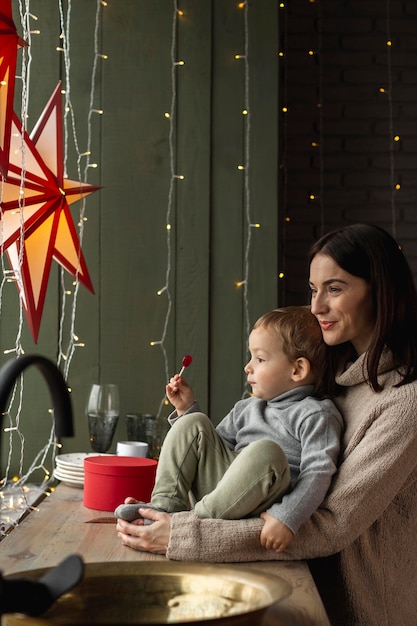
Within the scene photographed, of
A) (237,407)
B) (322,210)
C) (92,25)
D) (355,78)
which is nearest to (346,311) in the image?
(237,407)

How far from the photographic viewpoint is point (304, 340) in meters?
2.06

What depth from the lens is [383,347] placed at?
1910 millimetres

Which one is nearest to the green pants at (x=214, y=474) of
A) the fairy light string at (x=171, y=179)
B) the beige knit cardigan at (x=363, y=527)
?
the beige knit cardigan at (x=363, y=527)

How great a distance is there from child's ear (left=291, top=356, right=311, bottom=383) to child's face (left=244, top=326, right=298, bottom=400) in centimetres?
1

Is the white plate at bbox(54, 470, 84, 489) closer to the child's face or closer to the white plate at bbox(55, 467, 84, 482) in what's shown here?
the white plate at bbox(55, 467, 84, 482)

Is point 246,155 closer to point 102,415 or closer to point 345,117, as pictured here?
point 345,117

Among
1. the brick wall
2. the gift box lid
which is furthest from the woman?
the brick wall

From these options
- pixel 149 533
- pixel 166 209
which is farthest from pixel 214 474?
pixel 166 209

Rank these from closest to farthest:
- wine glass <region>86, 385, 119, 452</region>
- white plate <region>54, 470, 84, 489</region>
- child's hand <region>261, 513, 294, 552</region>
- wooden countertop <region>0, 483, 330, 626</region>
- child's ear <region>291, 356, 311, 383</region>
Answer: wooden countertop <region>0, 483, 330, 626</region> → child's hand <region>261, 513, 294, 552</region> → child's ear <region>291, 356, 311, 383</region> → white plate <region>54, 470, 84, 489</region> → wine glass <region>86, 385, 119, 452</region>

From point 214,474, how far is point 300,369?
36cm

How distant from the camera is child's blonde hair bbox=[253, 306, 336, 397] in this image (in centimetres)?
204

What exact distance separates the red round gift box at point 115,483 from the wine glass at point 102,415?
483mm

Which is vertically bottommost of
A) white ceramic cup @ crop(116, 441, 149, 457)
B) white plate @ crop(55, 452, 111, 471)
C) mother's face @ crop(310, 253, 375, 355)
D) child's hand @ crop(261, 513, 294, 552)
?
white plate @ crop(55, 452, 111, 471)

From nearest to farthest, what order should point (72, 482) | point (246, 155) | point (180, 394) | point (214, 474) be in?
point (214, 474), point (180, 394), point (72, 482), point (246, 155)
